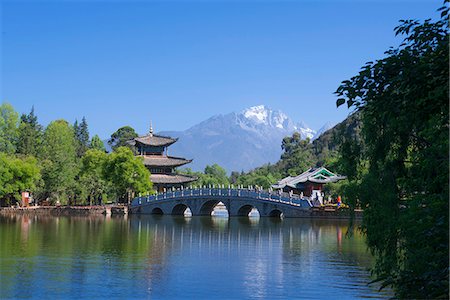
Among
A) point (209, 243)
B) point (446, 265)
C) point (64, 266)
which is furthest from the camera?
point (209, 243)

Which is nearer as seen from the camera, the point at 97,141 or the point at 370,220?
the point at 370,220

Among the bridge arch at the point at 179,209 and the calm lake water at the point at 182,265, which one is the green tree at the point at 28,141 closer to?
the bridge arch at the point at 179,209

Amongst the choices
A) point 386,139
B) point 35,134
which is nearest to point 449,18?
point 386,139

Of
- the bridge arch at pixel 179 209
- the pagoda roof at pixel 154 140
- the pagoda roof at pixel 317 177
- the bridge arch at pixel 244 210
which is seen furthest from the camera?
the pagoda roof at pixel 154 140

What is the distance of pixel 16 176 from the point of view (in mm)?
49375

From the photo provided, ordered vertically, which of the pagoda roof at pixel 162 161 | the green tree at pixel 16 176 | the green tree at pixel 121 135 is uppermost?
the green tree at pixel 121 135

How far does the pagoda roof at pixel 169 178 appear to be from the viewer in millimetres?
58000

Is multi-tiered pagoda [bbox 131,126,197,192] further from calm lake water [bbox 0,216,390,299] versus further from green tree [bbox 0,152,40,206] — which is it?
calm lake water [bbox 0,216,390,299]

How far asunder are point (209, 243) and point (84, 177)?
1163 inches

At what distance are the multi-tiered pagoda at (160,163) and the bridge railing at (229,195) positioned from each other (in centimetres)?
747

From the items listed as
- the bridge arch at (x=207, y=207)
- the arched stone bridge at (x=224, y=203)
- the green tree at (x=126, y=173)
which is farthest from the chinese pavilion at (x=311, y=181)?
the green tree at (x=126, y=173)

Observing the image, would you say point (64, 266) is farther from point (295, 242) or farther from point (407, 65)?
point (407, 65)

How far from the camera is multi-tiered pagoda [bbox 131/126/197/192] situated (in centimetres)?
5862

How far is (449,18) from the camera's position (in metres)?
7.96
